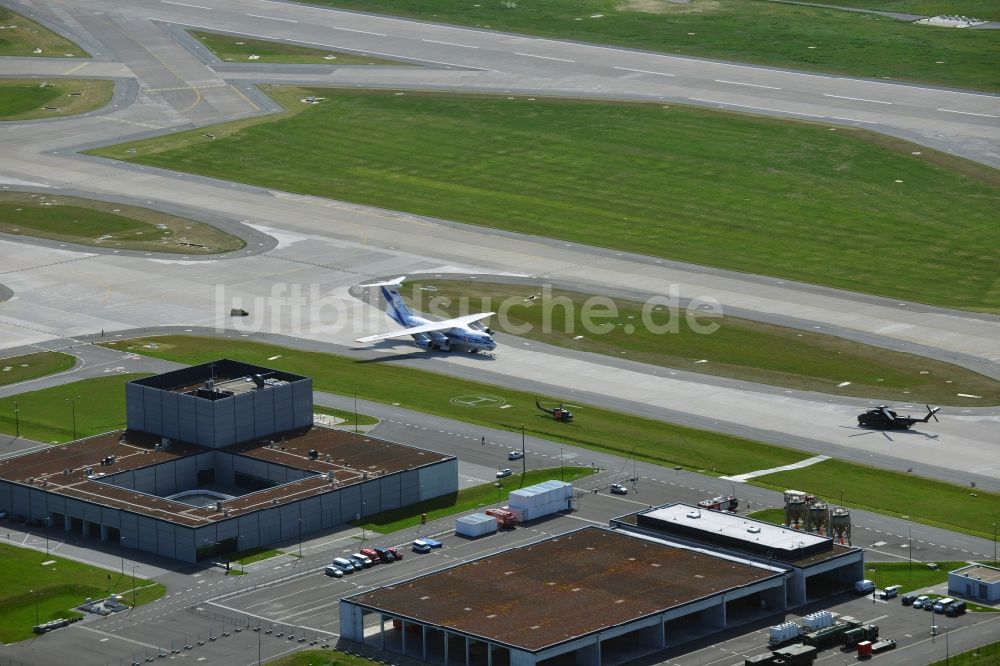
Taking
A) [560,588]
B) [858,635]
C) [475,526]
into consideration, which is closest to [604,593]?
[560,588]

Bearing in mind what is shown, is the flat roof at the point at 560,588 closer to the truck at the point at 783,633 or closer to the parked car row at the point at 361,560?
the truck at the point at 783,633

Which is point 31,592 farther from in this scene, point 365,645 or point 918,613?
point 918,613

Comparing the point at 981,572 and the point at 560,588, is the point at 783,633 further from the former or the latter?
the point at 981,572

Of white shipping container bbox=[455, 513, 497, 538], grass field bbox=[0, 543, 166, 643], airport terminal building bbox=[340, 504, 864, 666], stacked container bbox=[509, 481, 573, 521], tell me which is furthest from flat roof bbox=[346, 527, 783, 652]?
grass field bbox=[0, 543, 166, 643]

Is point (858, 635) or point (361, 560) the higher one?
point (858, 635)

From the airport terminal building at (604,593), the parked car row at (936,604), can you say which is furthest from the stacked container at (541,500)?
the parked car row at (936,604)

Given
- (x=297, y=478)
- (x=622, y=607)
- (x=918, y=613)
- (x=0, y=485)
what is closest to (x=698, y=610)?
(x=622, y=607)

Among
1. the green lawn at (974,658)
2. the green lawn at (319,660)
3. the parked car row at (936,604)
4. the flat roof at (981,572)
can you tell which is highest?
the flat roof at (981,572)
